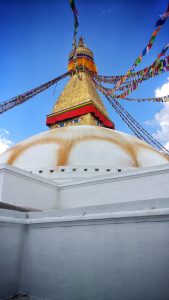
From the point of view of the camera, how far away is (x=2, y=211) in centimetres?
379

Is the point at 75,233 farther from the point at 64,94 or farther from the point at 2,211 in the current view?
the point at 64,94

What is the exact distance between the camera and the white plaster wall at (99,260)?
9.67ft

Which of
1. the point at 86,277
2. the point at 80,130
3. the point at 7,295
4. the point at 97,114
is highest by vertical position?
the point at 97,114

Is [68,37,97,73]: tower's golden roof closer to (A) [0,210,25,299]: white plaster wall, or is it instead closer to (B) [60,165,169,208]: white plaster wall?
(B) [60,165,169,208]: white plaster wall

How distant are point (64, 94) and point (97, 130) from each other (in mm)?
6718

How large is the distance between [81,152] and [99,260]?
16.8ft

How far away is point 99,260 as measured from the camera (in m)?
3.28

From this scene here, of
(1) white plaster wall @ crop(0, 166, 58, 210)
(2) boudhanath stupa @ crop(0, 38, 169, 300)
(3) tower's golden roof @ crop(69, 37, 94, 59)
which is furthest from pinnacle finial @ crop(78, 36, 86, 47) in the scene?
(2) boudhanath stupa @ crop(0, 38, 169, 300)

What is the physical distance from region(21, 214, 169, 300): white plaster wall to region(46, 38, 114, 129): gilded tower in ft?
34.0

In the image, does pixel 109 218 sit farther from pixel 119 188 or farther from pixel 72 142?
pixel 72 142

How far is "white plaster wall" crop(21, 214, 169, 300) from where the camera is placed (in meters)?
2.95

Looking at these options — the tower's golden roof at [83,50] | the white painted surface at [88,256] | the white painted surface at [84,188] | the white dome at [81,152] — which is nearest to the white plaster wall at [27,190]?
the white painted surface at [84,188]

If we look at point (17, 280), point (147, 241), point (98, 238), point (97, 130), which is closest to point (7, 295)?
point (17, 280)

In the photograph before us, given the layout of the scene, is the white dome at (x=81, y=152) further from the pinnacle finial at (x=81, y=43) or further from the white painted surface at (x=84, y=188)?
the pinnacle finial at (x=81, y=43)
